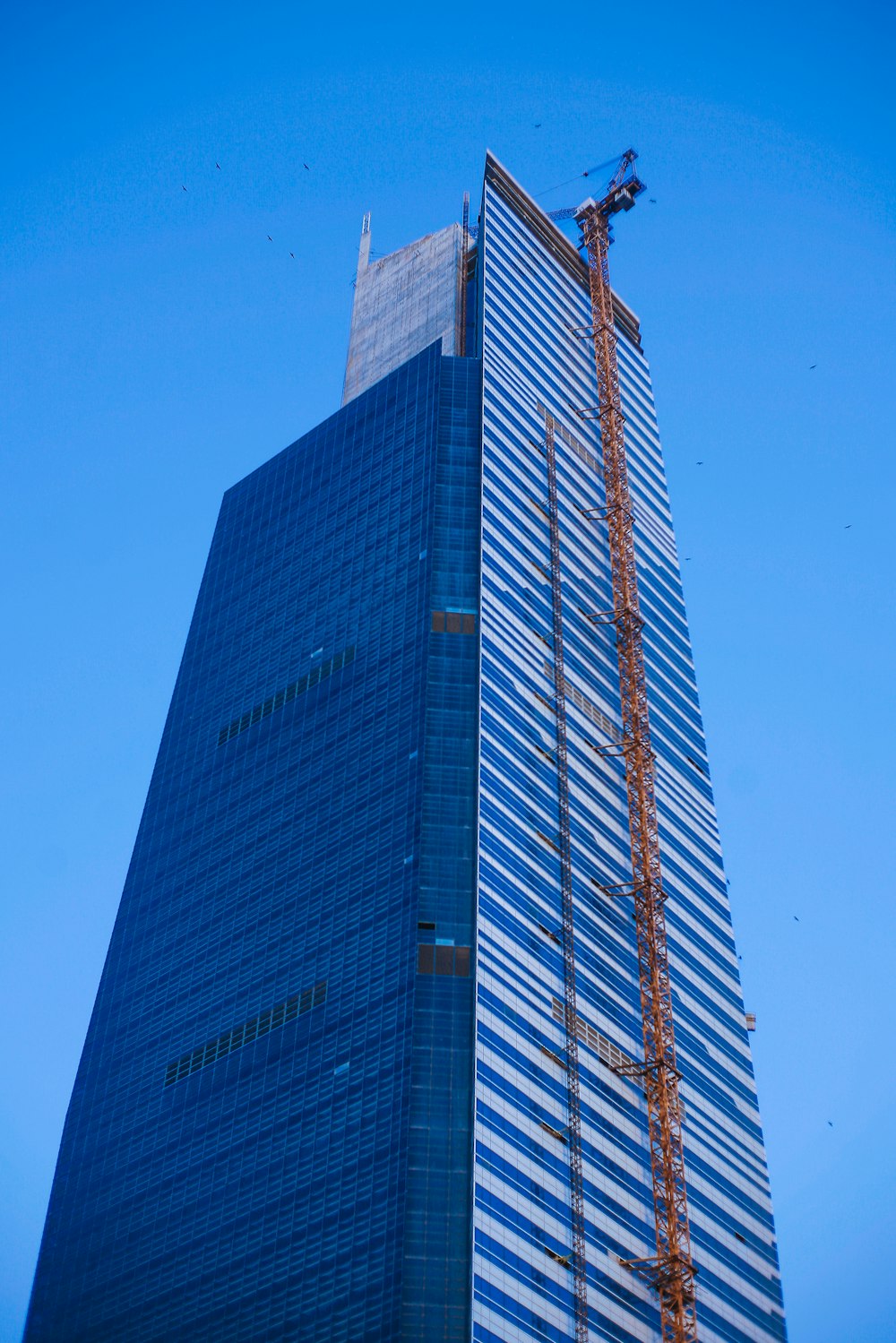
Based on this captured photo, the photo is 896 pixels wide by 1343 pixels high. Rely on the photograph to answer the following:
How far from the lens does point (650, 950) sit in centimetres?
13925

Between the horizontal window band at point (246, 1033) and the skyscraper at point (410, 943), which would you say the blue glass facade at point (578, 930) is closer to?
the skyscraper at point (410, 943)

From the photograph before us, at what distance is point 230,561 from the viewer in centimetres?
19125

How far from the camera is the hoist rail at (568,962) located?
120000 millimetres

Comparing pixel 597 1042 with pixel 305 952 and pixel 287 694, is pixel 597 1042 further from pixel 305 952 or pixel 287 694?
pixel 287 694

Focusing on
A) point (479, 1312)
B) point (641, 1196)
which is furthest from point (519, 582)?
point (479, 1312)

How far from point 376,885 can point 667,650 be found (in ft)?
205

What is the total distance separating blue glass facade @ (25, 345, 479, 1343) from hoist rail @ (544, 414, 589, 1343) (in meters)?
11.0

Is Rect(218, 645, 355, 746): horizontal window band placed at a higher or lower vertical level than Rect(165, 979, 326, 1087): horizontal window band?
higher

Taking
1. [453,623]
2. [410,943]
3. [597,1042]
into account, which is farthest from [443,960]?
[453,623]

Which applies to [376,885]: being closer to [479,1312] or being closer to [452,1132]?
[452,1132]

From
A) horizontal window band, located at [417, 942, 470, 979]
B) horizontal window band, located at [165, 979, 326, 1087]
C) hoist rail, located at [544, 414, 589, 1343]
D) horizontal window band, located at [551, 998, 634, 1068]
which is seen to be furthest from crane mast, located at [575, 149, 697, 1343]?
horizontal window band, located at [165, 979, 326, 1087]

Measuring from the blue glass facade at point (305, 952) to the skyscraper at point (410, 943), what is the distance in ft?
1.15

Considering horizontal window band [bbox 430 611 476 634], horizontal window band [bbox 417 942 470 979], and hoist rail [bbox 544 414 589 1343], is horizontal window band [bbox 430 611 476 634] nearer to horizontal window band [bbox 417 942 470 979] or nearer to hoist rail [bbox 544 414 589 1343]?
hoist rail [bbox 544 414 589 1343]

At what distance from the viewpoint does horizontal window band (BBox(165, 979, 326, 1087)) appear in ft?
446
